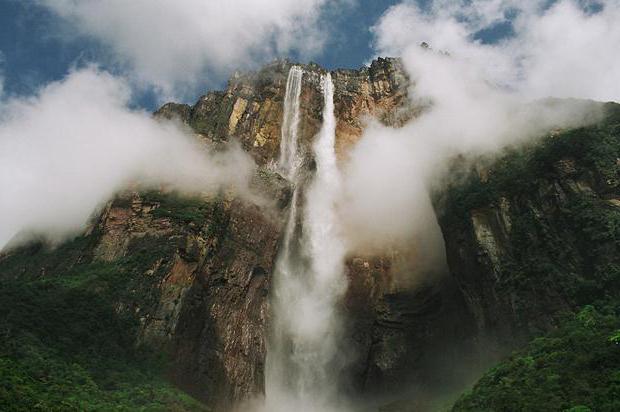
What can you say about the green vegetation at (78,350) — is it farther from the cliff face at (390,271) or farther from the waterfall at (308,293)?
the waterfall at (308,293)

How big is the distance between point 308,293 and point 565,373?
20.7 meters

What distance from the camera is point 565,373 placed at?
19906mm

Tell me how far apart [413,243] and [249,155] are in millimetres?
15018

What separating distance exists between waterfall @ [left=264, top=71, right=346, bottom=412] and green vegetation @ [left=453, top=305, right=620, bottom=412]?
524 inches

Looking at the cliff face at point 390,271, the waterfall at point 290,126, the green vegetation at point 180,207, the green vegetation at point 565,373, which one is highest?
the waterfall at point 290,126

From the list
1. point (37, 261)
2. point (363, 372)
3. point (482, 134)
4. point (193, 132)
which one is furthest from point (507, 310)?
point (37, 261)

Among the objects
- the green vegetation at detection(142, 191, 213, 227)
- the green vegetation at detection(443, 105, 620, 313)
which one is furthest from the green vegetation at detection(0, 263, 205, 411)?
the green vegetation at detection(443, 105, 620, 313)

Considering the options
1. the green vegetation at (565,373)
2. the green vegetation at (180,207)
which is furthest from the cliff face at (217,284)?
the green vegetation at (565,373)

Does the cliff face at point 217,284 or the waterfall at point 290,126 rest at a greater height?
the waterfall at point 290,126

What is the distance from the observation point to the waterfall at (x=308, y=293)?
34688 mm

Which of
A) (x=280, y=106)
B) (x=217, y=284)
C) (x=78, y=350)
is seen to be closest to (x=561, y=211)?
(x=217, y=284)

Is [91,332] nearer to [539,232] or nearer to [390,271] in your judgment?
[390,271]

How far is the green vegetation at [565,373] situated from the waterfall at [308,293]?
13314 mm

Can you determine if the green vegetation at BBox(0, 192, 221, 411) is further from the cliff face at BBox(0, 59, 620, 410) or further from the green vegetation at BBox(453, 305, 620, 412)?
the green vegetation at BBox(453, 305, 620, 412)
